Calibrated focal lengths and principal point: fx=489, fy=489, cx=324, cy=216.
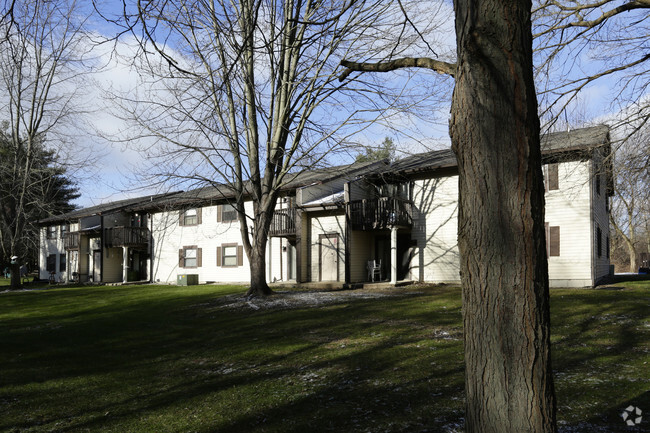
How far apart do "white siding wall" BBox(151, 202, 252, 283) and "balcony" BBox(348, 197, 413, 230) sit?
7270 mm

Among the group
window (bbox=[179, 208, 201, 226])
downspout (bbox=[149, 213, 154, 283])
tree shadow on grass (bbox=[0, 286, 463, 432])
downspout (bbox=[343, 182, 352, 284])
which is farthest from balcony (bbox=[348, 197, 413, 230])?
downspout (bbox=[149, 213, 154, 283])

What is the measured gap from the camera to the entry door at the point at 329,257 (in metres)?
23.8

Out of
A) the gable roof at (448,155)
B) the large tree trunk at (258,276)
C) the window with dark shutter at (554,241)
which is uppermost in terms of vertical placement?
the gable roof at (448,155)

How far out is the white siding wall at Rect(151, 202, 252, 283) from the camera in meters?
27.8

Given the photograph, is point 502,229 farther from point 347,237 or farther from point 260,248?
point 347,237

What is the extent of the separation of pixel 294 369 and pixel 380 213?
14144 mm

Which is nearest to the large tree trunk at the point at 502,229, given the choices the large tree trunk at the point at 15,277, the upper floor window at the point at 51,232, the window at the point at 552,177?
the window at the point at 552,177

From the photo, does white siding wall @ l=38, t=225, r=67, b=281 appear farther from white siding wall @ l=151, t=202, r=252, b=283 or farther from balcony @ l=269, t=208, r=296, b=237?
balcony @ l=269, t=208, r=296, b=237

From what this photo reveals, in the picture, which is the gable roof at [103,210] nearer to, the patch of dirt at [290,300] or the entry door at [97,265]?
the entry door at [97,265]

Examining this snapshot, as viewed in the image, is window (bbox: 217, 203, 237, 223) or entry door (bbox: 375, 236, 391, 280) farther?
window (bbox: 217, 203, 237, 223)

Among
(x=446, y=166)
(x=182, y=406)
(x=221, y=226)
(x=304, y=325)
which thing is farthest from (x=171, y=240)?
(x=182, y=406)

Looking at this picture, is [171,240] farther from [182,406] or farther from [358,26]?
[182,406]

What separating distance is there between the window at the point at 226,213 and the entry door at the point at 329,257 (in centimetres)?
641

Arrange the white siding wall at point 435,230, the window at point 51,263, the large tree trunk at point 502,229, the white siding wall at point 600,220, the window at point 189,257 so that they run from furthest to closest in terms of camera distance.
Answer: the window at point 51,263 < the window at point 189,257 < the white siding wall at point 435,230 < the white siding wall at point 600,220 < the large tree trunk at point 502,229
